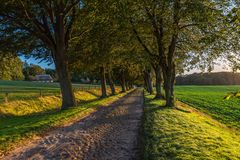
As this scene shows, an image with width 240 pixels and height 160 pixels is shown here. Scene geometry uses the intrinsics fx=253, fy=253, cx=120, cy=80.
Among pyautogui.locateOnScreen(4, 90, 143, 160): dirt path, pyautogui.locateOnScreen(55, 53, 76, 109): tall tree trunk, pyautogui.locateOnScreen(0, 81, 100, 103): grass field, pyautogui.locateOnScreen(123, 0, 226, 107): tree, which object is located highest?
pyautogui.locateOnScreen(123, 0, 226, 107): tree

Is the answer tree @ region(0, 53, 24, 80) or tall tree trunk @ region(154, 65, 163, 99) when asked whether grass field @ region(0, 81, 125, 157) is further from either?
tall tree trunk @ region(154, 65, 163, 99)

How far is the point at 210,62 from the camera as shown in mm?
26703

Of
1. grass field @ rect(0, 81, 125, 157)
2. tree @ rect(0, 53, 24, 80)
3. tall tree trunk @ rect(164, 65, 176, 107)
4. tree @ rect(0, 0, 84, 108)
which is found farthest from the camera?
tree @ rect(0, 53, 24, 80)

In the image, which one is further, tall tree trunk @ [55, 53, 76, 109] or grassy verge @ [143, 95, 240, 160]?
tall tree trunk @ [55, 53, 76, 109]

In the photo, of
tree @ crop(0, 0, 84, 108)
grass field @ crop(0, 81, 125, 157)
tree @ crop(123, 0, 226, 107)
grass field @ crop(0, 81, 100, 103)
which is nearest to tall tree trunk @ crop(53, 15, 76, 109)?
tree @ crop(0, 0, 84, 108)

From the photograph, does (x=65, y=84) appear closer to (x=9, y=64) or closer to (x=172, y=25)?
(x=9, y=64)

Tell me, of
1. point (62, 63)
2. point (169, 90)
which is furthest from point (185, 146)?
point (62, 63)

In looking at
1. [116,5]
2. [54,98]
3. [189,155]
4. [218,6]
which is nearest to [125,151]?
[189,155]

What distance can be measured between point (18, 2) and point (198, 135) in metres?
16.1

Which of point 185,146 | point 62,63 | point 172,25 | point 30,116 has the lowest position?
point 30,116

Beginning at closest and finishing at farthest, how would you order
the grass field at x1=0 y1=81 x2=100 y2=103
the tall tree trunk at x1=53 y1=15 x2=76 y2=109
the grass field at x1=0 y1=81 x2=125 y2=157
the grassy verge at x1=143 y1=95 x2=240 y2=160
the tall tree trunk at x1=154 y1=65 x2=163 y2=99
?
the grassy verge at x1=143 y1=95 x2=240 y2=160 < the grass field at x1=0 y1=81 x2=125 y2=157 < the tall tree trunk at x1=53 y1=15 x2=76 y2=109 < the grass field at x1=0 y1=81 x2=100 y2=103 < the tall tree trunk at x1=154 y1=65 x2=163 y2=99

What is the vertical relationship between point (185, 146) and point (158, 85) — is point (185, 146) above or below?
below

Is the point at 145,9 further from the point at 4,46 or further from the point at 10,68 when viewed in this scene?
the point at 10,68

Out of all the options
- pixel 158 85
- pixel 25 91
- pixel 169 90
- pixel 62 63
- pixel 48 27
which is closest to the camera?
pixel 169 90
